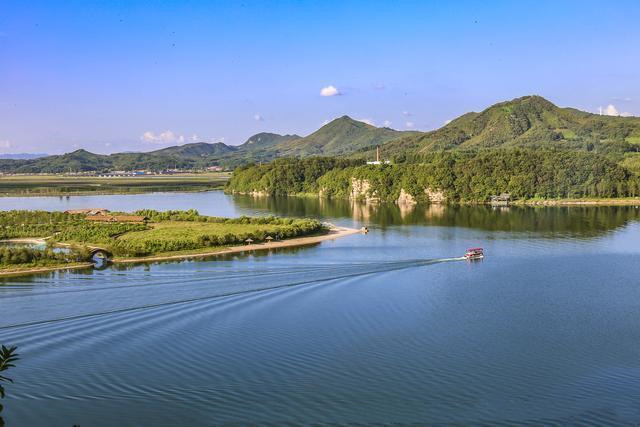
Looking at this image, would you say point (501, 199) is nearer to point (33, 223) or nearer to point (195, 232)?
point (195, 232)

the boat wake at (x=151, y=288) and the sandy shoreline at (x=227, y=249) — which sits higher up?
the sandy shoreline at (x=227, y=249)

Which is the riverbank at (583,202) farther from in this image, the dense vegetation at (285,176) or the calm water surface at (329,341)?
the calm water surface at (329,341)

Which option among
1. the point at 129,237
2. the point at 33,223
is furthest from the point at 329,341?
the point at 33,223

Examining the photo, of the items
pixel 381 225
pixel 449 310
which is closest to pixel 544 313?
pixel 449 310

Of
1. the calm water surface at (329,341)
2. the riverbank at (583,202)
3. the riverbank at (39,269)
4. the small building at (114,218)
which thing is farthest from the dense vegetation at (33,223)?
the riverbank at (583,202)

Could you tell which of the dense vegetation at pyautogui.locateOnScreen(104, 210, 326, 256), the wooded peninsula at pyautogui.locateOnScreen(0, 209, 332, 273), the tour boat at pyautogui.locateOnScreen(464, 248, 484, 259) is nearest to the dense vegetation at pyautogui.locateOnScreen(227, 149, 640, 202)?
the wooded peninsula at pyautogui.locateOnScreen(0, 209, 332, 273)

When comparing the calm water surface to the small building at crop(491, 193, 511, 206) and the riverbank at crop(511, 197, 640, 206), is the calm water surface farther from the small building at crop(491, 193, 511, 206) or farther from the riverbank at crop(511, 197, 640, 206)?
the small building at crop(491, 193, 511, 206)
